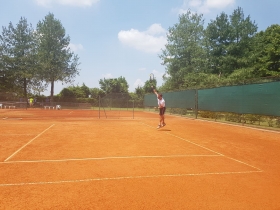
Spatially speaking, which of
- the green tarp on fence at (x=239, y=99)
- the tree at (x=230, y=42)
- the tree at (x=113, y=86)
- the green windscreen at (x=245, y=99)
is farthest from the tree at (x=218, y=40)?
the tree at (x=113, y=86)

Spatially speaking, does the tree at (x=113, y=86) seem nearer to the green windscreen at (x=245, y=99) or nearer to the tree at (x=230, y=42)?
the tree at (x=230, y=42)

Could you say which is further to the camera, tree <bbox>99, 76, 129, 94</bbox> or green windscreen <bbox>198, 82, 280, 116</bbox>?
tree <bbox>99, 76, 129, 94</bbox>

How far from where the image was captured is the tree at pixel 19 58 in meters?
43.8

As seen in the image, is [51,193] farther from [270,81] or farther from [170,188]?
[270,81]

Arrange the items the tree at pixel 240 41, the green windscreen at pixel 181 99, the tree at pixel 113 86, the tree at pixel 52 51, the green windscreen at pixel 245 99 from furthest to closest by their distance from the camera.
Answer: the tree at pixel 113 86 → the tree at pixel 52 51 → the tree at pixel 240 41 → the green windscreen at pixel 181 99 → the green windscreen at pixel 245 99

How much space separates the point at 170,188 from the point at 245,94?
1210 centimetres

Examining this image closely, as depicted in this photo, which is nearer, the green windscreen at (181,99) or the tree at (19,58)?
the green windscreen at (181,99)

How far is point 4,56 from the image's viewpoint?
4338cm

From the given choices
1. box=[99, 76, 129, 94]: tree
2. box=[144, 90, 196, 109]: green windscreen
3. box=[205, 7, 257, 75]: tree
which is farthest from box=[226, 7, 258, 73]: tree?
box=[99, 76, 129, 94]: tree

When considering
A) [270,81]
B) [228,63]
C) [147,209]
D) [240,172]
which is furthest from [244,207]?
[228,63]

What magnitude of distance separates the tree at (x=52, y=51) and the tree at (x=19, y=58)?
2.27 meters

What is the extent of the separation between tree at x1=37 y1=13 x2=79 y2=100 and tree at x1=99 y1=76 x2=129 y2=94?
1260cm

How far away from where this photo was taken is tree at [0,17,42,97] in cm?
4384

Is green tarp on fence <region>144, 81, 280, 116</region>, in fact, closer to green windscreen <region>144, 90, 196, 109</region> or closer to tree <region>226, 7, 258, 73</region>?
green windscreen <region>144, 90, 196, 109</region>
